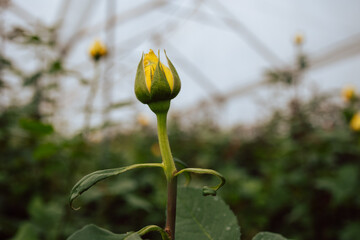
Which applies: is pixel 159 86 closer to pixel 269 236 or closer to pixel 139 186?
pixel 269 236

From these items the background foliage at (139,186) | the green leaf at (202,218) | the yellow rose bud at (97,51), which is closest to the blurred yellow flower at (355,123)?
the background foliage at (139,186)

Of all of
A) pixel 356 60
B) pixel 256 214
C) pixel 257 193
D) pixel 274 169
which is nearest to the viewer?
pixel 256 214

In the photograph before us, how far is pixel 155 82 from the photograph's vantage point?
0.80ft

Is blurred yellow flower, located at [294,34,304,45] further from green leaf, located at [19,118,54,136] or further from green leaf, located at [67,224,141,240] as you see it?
green leaf, located at [67,224,141,240]

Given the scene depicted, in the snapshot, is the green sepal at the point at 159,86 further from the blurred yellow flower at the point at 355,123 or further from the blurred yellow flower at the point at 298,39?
the blurred yellow flower at the point at 298,39

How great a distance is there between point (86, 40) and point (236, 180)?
5.24 meters

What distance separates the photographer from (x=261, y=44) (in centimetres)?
545

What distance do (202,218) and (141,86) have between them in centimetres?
14

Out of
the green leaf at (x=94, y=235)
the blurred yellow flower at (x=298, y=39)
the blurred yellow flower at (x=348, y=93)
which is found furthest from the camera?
the blurred yellow flower at (x=348, y=93)

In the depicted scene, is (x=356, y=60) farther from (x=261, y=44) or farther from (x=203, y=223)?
(x=203, y=223)

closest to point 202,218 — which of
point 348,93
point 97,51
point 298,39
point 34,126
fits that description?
point 34,126

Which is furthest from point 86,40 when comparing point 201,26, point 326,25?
point 326,25

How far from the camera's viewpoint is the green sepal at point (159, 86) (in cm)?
24

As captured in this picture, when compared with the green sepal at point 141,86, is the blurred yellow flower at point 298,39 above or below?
above
